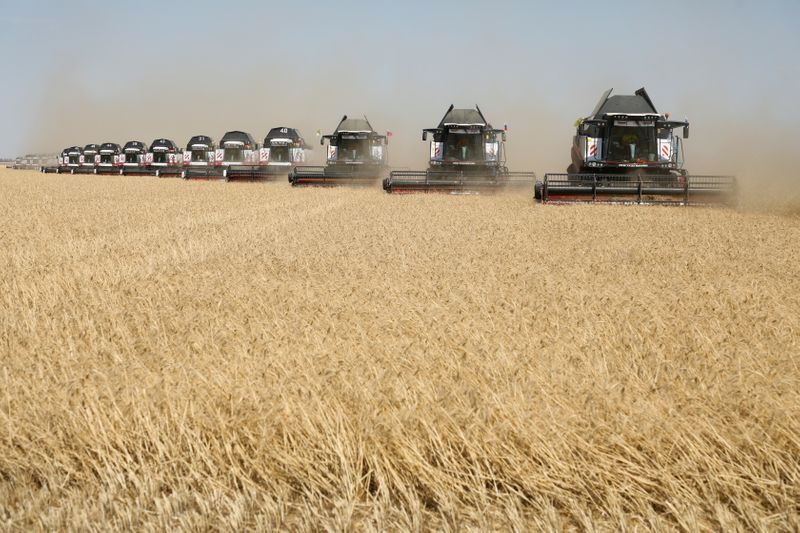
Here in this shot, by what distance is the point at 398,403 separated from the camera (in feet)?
10.7

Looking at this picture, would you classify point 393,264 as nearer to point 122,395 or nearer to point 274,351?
point 274,351

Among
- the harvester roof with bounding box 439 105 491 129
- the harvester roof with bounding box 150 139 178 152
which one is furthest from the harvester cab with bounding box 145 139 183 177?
the harvester roof with bounding box 439 105 491 129

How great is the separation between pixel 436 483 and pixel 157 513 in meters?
0.97

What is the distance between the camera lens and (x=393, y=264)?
7637 millimetres

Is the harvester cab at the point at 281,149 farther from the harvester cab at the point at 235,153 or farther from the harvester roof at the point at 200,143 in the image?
the harvester roof at the point at 200,143

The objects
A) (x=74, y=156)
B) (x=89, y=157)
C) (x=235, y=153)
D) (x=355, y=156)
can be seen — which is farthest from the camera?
(x=74, y=156)

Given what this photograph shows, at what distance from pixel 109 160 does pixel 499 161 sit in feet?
110

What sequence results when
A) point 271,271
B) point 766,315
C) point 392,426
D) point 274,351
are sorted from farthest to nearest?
point 271,271 → point 766,315 → point 274,351 → point 392,426

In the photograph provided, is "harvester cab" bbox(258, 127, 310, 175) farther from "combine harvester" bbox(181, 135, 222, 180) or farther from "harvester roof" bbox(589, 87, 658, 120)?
"harvester roof" bbox(589, 87, 658, 120)

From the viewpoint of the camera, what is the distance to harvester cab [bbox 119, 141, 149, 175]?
43409mm

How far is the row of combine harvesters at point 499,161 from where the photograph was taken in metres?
18.2

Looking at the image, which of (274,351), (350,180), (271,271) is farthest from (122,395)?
(350,180)

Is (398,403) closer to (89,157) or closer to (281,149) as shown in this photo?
(281,149)

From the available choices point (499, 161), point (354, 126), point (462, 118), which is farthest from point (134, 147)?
point (499, 161)
